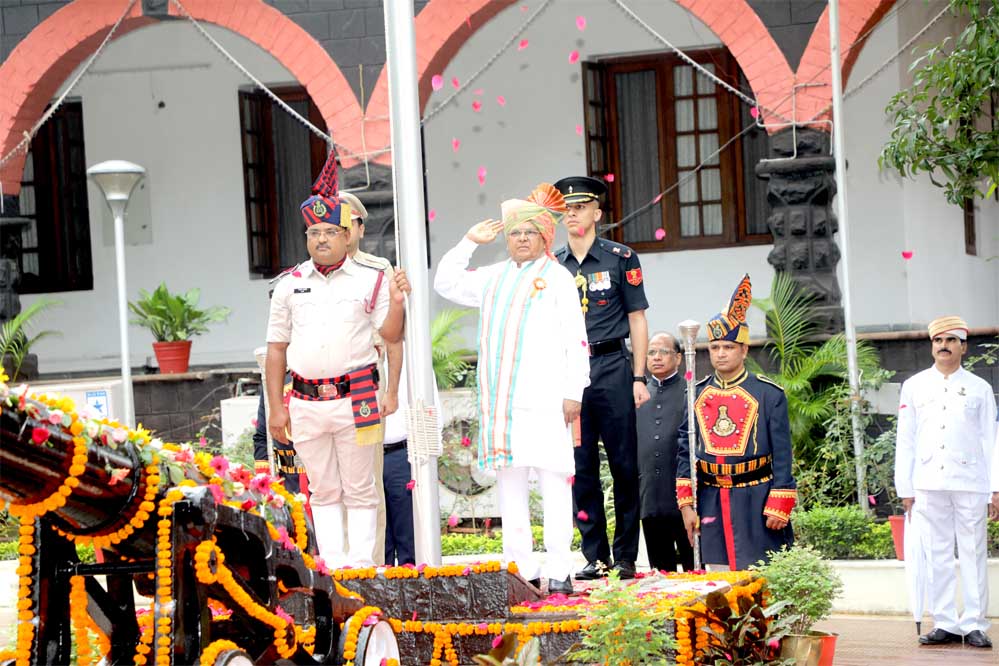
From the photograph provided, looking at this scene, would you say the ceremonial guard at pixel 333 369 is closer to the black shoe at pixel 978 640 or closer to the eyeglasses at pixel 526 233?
the eyeglasses at pixel 526 233

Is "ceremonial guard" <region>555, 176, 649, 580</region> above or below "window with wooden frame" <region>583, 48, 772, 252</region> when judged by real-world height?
below

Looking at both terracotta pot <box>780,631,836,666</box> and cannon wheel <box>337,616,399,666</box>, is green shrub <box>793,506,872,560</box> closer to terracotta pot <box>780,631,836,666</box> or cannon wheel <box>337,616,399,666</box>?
terracotta pot <box>780,631,836,666</box>

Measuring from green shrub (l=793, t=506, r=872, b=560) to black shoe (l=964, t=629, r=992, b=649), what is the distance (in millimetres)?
1780

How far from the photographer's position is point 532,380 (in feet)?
20.8

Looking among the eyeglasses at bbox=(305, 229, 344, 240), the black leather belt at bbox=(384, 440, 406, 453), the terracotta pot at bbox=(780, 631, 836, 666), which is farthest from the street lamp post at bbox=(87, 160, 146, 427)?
the terracotta pot at bbox=(780, 631, 836, 666)

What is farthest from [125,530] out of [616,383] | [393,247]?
[393,247]

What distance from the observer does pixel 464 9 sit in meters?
12.3

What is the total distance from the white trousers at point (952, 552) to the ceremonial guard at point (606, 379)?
1680 millimetres

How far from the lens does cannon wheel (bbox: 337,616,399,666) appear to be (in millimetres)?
5227

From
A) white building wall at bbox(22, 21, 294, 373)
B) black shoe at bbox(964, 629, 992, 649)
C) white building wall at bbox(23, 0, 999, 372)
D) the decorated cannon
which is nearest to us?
the decorated cannon

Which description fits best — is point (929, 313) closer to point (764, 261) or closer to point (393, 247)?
point (764, 261)

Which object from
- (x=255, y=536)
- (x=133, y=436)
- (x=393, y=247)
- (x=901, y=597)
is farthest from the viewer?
(x=393, y=247)

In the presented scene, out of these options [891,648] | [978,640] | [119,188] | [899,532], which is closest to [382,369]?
[891,648]

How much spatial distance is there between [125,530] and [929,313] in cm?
938
